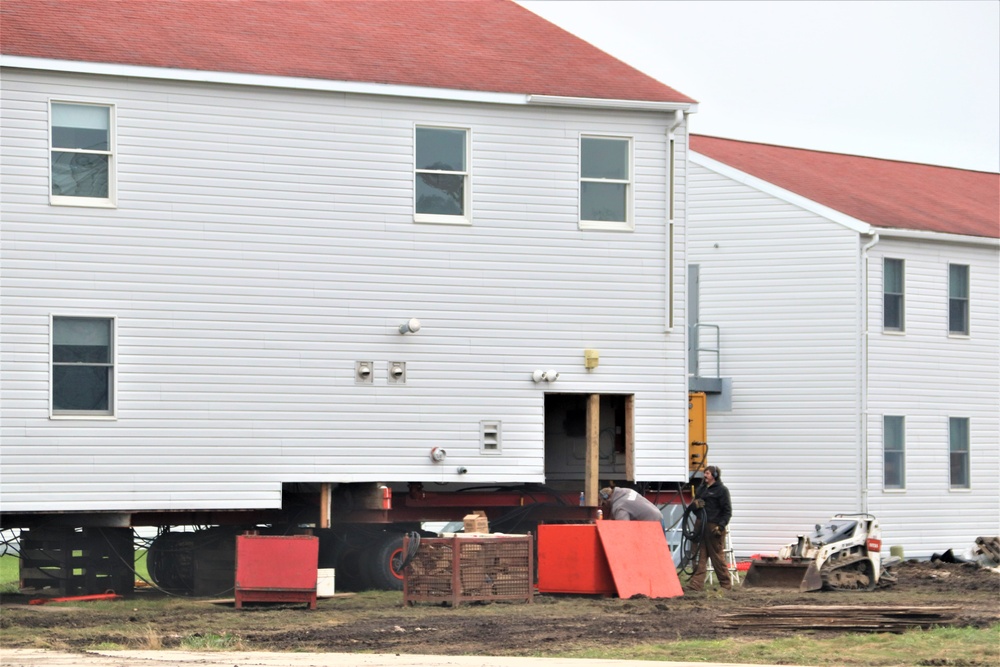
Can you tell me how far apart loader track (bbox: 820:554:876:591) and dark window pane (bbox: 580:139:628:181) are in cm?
674

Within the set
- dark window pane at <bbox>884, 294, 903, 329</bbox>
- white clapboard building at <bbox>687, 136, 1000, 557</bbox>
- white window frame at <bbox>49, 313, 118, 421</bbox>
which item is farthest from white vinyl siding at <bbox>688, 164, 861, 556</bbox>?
white window frame at <bbox>49, 313, 118, 421</bbox>

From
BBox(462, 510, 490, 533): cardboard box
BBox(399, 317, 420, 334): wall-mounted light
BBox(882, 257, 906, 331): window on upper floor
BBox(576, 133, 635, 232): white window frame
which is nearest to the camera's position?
BBox(462, 510, 490, 533): cardboard box

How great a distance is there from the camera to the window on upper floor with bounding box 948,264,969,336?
32875 millimetres

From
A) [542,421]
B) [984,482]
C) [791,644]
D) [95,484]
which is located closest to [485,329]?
[542,421]

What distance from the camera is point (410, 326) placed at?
22.9 metres

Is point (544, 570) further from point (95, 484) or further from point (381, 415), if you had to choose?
point (95, 484)

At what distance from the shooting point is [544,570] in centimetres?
2161

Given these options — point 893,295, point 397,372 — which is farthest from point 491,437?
point 893,295

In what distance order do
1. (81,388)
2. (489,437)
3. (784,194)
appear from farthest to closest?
(784,194) → (489,437) → (81,388)

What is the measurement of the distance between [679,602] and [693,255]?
12718 millimetres

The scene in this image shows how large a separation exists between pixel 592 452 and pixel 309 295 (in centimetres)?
491

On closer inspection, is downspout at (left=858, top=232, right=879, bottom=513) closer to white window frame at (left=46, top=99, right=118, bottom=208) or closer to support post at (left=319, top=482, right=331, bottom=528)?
support post at (left=319, top=482, right=331, bottom=528)

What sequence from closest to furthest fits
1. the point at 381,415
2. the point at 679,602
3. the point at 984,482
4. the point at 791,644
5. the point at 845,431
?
the point at 791,644
the point at 679,602
the point at 381,415
the point at 845,431
the point at 984,482

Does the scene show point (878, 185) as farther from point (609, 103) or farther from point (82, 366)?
point (82, 366)
